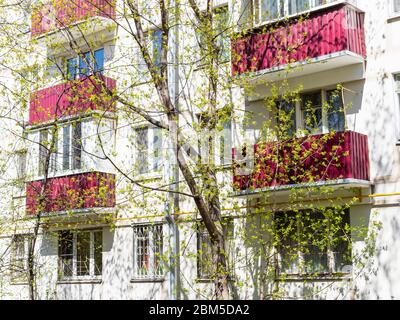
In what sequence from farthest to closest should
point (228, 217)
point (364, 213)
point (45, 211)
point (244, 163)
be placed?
1. point (45, 211)
2. point (228, 217)
3. point (244, 163)
4. point (364, 213)

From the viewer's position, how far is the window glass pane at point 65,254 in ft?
75.5

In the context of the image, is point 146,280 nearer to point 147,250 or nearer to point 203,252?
point 147,250

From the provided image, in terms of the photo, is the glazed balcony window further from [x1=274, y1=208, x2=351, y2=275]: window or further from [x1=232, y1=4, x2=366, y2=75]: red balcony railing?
[x1=274, y1=208, x2=351, y2=275]: window

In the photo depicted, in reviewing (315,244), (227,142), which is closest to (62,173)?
(227,142)

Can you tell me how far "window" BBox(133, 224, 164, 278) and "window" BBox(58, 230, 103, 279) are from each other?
4.54 ft

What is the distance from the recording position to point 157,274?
20.2m

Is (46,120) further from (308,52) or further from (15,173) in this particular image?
(308,52)

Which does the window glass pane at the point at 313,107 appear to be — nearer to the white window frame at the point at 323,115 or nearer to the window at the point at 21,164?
the white window frame at the point at 323,115

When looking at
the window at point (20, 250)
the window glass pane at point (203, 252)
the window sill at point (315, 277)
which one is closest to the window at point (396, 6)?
the window sill at point (315, 277)

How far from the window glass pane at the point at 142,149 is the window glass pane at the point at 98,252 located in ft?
8.94

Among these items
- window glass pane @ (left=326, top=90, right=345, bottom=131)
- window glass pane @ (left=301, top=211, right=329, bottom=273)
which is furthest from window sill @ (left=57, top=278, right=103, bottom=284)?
window glass pane @ (left=326, top=90, right=345, bottom=131)

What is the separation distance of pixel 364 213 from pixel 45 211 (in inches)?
413

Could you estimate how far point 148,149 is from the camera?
2106 cm
